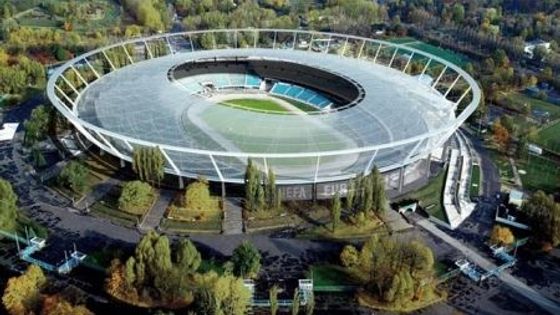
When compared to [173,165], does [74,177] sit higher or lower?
lower

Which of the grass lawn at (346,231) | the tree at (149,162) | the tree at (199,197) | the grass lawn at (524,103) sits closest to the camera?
the grass lawn at (346,231)

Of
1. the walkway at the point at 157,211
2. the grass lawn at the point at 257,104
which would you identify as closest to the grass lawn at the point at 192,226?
the walkway at the point at 157,211

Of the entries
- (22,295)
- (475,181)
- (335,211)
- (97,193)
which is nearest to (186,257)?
(22,295)

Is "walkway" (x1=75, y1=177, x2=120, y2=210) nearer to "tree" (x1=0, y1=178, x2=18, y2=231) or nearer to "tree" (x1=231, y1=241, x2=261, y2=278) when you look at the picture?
"tree" (x1=0, y1=178, x2=18, y2=231)

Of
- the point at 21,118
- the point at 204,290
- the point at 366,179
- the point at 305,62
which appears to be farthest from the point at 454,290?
the point at 21,118

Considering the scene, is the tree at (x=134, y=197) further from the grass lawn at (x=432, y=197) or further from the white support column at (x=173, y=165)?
the grass lawn at (x=432, y=197)

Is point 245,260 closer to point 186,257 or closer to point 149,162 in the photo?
point 186,257

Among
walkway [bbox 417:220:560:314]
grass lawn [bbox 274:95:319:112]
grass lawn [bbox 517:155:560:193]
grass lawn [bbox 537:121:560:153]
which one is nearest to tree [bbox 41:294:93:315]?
walkway [bbox 417:220:560:314]
